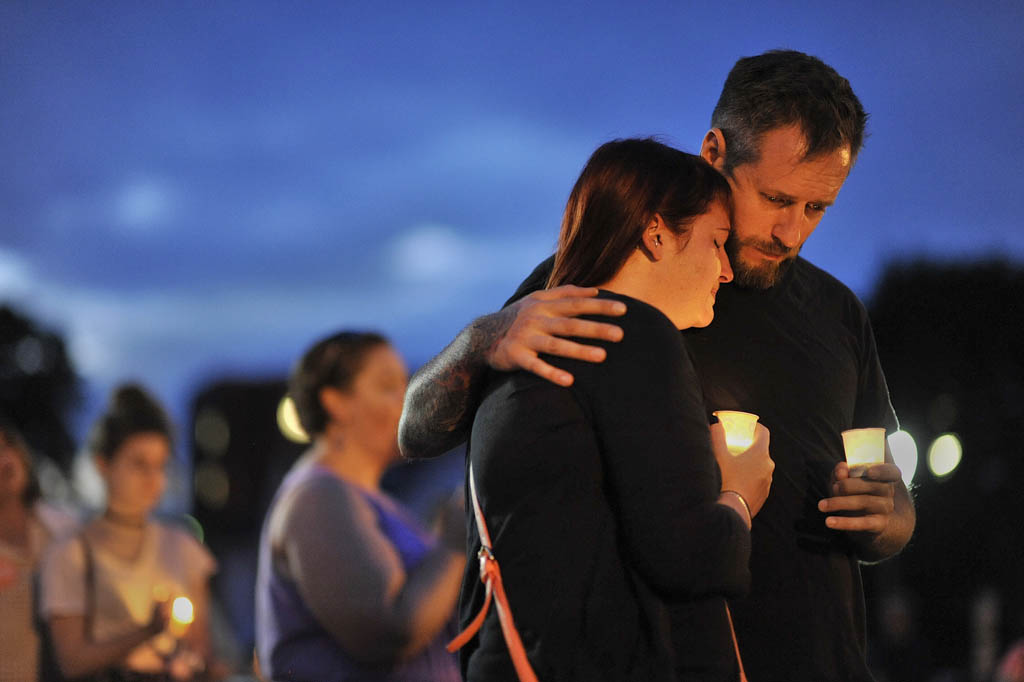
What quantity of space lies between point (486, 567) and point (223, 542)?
14704mm

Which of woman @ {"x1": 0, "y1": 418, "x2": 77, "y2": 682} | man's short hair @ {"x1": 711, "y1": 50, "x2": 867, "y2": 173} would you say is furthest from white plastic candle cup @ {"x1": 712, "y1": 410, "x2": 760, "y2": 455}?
woman @ {"x1": 0, "y1": 418, "x2": 77, "y2": 682}

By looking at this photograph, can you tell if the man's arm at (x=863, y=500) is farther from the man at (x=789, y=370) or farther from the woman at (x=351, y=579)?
the woman at (x=351, y=579)

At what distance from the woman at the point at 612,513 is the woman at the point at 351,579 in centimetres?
193

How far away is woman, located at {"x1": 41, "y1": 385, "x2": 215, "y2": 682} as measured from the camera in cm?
542

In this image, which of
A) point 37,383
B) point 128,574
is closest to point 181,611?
point 128,574

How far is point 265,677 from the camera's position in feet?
14.0

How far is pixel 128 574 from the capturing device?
5.86 m

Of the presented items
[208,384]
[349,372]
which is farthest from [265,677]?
[208,384]

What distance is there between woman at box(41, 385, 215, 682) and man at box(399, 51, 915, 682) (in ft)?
10.9

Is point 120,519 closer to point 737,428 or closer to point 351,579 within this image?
point 351,579

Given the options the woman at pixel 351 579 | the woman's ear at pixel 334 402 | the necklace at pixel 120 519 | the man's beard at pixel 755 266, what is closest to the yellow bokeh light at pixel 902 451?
the man's beard at pixel 755 266

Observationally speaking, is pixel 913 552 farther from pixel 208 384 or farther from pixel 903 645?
pixel 208 384

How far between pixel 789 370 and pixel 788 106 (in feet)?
2.62

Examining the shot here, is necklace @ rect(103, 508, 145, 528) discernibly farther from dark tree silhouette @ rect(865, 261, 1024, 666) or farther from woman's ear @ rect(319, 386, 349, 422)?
dark tree silhouette @ rect(865, 261, 1024, 666)
